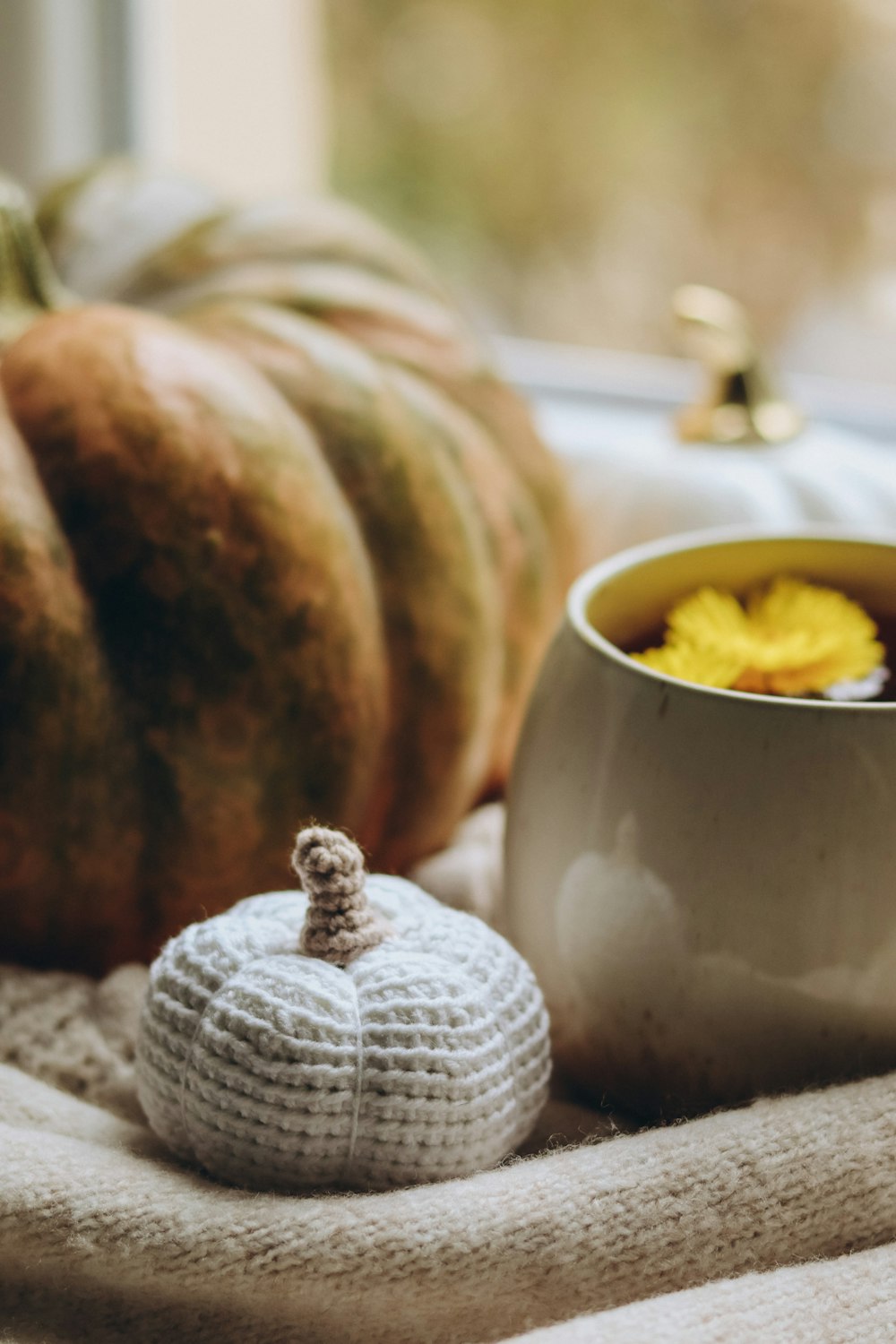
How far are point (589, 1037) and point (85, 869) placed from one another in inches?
7.8

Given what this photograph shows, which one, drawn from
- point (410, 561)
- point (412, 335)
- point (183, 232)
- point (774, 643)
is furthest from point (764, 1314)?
point (183, 232)

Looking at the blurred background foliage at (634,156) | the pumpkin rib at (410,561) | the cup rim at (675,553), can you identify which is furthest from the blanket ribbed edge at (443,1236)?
the blurred background foliage at (634,156)

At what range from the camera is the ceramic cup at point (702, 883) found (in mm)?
381

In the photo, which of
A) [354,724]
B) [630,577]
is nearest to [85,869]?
[354,724]

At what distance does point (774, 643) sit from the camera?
47cm

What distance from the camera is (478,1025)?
38 cm

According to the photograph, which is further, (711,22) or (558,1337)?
(711,22)

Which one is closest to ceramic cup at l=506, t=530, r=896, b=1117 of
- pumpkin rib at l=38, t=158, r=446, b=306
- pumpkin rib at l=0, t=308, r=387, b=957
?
pumpkin rib at l=0, t=308, r=387, b=957

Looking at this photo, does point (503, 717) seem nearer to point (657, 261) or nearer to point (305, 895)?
point (305, 895)

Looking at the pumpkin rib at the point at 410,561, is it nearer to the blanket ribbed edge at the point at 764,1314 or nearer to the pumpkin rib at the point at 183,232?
the pumpkin rib at the point at 183,232

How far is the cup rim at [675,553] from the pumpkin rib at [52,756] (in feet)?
0.59

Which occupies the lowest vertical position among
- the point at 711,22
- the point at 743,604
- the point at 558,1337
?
the point at 558,1337

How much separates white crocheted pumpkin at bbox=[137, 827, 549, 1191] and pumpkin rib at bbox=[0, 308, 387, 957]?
12 centimetres

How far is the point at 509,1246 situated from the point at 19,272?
0.45 m
